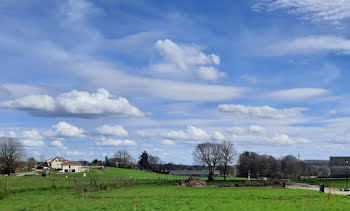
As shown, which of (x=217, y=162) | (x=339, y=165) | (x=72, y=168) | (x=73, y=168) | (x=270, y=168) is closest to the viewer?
(x=217, y=162)

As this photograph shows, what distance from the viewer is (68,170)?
473 feet

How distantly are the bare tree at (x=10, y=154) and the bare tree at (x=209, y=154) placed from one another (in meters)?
60.0

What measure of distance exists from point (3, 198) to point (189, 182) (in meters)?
41.8

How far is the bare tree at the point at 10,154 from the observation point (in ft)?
396

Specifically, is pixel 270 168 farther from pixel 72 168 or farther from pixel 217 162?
pixel 72 168

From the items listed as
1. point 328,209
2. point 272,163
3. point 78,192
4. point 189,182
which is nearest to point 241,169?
point 272,163

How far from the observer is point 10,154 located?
126000 mm

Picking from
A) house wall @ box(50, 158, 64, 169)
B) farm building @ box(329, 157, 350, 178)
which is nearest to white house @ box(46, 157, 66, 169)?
house wall @ box(50, 158, 64, 169)

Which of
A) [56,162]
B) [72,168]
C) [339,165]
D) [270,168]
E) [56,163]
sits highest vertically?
[339,165]

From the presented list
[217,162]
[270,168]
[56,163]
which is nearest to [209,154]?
[217,162]

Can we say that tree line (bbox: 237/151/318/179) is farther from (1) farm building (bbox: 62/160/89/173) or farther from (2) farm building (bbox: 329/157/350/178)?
(1) farm building (bbox: 62/160/89/173)

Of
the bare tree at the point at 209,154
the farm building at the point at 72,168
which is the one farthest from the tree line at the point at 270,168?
the farm building at the point at 72,168

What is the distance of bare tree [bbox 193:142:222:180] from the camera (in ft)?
357

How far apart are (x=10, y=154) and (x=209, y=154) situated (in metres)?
67.3
